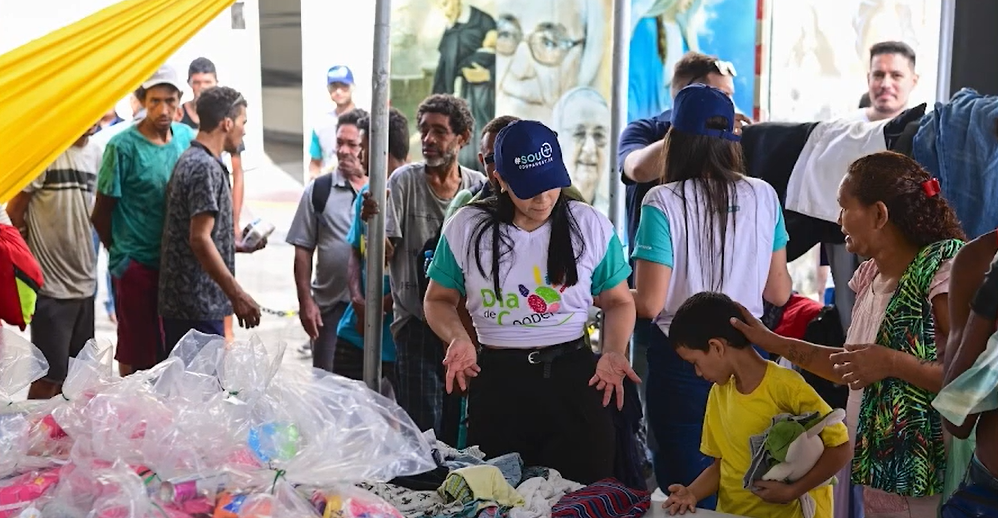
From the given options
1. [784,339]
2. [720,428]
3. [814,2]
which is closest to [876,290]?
[784,339]

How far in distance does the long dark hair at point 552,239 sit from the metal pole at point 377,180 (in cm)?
68

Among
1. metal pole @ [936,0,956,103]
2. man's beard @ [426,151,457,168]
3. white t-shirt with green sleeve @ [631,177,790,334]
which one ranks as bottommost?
white t-shirt with green sleeve @ [631,177,790,334]

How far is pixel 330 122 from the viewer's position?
6742mm

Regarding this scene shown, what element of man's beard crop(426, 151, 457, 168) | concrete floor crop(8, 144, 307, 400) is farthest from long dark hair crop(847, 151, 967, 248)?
concrete floor crop(8, 144, 307, 400)

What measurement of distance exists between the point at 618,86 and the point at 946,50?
4.41ft

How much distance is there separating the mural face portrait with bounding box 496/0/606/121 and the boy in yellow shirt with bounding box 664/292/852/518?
482 cm

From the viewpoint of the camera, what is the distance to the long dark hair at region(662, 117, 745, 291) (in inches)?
118

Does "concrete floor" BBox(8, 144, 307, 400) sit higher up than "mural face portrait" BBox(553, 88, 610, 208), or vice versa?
"mural face portrait" BBox(553, 88, 610, 208)

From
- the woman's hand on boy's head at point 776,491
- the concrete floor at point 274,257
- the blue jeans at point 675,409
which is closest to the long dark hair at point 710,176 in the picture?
the blue jeans at point 675,409

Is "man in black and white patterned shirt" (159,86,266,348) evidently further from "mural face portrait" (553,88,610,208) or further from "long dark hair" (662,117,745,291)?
"mural face portrait" (553,88,610,208)

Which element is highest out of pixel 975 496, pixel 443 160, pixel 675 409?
pixel 443 160

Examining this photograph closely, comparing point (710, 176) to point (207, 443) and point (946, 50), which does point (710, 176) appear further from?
point (946, 50)

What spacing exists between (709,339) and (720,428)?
21cm

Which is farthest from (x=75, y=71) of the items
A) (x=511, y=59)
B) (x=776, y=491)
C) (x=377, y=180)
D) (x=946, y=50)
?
(x=511, y=59)
